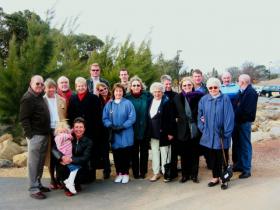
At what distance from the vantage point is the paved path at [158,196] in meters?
6.05

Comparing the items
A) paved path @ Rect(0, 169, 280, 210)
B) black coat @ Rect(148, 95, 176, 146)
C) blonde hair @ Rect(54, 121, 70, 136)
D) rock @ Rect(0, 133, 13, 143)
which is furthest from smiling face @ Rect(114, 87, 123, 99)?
rock @ Rect(0, 133, 13, 143)

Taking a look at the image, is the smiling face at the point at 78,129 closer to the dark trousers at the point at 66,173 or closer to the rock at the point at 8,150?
the dark trousers at the point at 66,173

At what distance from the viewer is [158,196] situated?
21.6 ft

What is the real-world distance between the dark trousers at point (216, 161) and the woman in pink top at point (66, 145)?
227cm

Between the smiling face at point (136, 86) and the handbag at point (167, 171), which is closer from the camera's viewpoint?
the handbag at point (167, 171)

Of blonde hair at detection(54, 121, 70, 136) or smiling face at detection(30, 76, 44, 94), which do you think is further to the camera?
blonde hair at detection(54, 121, 70, 136)

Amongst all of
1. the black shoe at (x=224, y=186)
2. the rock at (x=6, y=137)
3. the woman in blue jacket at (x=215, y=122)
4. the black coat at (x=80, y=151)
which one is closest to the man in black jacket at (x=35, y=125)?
the black coat at (x=80, y=151)

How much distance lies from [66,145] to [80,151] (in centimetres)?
27

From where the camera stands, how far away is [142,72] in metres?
14.7

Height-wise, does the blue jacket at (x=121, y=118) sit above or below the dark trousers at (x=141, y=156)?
above

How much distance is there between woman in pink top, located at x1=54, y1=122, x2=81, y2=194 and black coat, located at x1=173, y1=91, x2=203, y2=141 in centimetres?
187

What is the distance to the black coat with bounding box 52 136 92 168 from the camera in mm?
6723

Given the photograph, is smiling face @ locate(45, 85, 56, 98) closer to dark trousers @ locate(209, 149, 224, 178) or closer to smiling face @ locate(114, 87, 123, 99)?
smiling face @ locate(114, 87, 123, 99)

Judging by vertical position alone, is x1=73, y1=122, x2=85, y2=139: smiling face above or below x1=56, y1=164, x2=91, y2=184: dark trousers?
above
